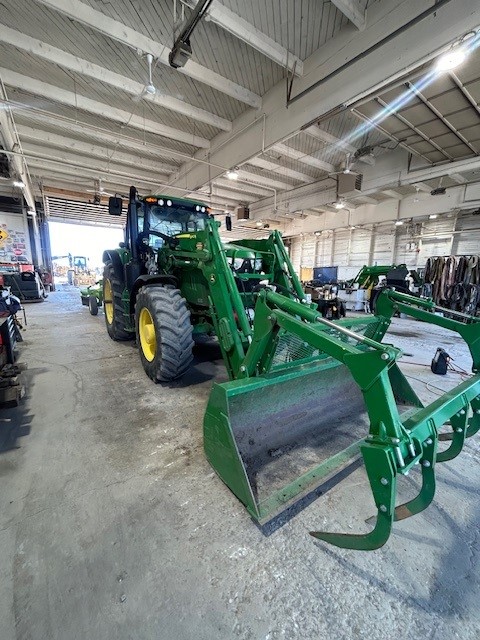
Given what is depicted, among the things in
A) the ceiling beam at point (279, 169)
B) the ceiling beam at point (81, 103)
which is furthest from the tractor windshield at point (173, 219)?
the ceiling beam at point (279, 169)

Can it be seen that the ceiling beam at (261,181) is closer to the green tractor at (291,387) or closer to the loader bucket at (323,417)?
the green tractor at (291,387)

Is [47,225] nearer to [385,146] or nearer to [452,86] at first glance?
[385,146]

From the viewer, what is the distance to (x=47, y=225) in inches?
613

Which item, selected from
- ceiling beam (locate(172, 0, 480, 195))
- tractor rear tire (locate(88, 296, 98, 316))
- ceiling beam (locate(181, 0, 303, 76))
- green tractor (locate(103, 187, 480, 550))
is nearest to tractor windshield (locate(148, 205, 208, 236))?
green tractor (locate(103, 187, 480, 550))

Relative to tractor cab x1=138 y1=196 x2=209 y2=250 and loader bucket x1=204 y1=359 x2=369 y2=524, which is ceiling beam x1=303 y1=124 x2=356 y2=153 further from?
loader bucket x1=204 y1=359 x2=369 y2=524

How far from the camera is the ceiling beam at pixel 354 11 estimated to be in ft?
10.1

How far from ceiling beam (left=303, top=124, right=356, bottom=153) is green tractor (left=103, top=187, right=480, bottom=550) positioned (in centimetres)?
374

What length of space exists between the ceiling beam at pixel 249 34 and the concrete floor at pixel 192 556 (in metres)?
4.68

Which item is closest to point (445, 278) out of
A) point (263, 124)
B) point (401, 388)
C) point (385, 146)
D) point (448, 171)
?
point (448, 171)

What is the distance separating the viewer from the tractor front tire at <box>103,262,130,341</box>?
4.73 m

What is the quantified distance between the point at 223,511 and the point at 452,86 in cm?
606

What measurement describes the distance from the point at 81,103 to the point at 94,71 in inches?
41.1

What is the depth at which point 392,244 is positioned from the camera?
12.8 metres

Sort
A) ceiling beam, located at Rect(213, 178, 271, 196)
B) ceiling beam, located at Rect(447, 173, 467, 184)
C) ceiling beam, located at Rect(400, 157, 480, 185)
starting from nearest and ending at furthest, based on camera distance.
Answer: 1. ceiling beam, located at Rect(400, 157, 480, 185)
2. ceiling beam, located at Rect(447, 173, 467, 184)
3. ceiling beam, located at Rect(213, 178, 271, 196)
